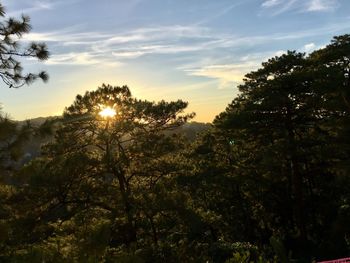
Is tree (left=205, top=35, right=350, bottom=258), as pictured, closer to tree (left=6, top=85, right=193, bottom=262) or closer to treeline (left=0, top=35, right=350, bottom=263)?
treeline (left=0, top=35, right=350, bottom=263)

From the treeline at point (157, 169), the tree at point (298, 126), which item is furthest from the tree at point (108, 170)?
the tree at point (298, 126)

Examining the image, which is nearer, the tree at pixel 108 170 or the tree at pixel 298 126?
the tree at pixel 108 170

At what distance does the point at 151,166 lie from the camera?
20.1 m

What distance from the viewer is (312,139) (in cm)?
2352

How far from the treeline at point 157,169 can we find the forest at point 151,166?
0.05 meters

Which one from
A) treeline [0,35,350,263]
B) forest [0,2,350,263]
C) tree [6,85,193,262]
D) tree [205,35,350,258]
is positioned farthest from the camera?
tree [205,35,350,258]

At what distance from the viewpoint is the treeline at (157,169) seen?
51.9ft

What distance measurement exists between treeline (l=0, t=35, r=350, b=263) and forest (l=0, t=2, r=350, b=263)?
5 cm

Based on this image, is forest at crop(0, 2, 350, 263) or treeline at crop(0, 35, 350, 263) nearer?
forest at crop(0, 2, 350, 263)

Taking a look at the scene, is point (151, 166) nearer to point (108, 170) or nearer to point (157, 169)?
point (157, 169)

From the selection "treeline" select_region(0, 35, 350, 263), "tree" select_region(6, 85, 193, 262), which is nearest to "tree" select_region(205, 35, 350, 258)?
"treeline" select_region(0, 35, 350, 263)

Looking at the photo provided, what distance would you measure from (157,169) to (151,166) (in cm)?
32

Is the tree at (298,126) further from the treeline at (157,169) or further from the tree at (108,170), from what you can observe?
the tree at (108,170)

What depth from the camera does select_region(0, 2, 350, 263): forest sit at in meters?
12.1
